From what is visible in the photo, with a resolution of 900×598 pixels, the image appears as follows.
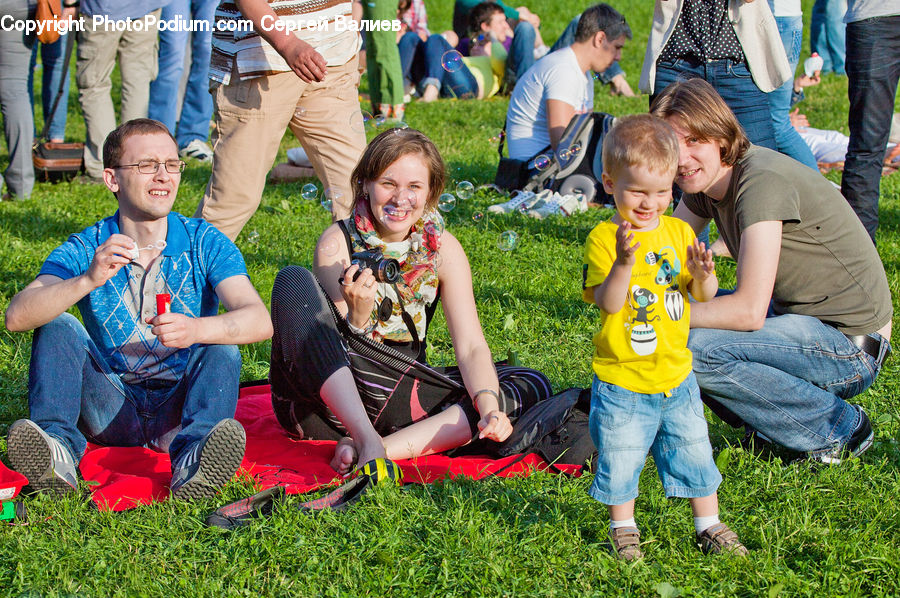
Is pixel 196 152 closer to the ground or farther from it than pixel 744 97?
closer to the ground

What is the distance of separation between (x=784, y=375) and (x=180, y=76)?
640 centimetres

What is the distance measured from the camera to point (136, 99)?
25.5ft

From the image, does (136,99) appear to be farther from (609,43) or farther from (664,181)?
(664,181)

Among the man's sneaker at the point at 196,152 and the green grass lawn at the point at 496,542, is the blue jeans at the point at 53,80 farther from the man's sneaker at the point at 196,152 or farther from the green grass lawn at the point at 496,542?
the green grass lawn at the point at 496,542

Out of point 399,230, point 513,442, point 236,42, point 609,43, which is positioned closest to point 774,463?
point 513,442

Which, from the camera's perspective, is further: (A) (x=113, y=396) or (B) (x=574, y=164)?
(B) (x=574, y=164)

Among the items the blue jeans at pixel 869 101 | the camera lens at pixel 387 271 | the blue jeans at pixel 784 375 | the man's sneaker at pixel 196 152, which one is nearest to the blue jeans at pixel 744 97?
the blue jeans at pixel 869 101

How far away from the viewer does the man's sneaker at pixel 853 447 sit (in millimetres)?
3230

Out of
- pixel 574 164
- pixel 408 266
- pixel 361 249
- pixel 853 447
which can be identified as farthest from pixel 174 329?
pixel 574 164

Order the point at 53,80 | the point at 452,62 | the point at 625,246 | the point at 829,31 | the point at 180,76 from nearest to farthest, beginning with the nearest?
the point at 625,246 < the point at 452,62 < the point at 180,76 < the point at 53,80 < the point at 829,31

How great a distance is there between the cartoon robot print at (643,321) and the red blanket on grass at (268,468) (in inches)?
33.6

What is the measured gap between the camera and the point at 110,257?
2.88m

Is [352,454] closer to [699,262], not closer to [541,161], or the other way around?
[699,262]

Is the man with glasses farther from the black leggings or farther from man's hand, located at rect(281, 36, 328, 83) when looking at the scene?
man's hand, located at rect(281, 36, 328, 83)
